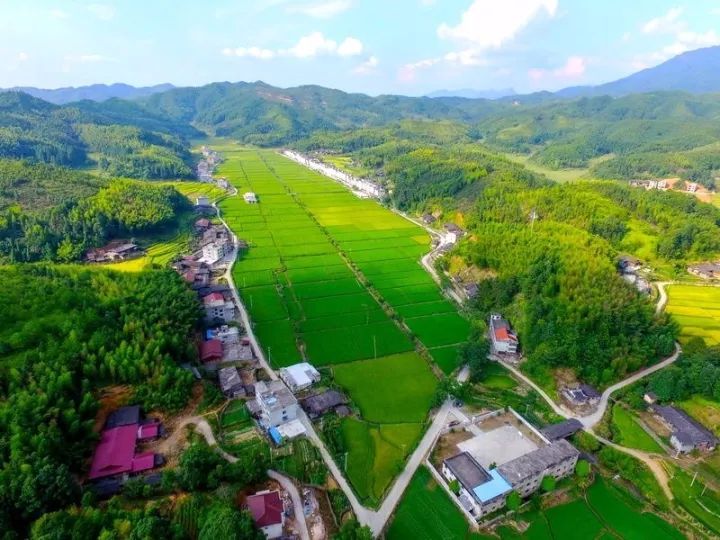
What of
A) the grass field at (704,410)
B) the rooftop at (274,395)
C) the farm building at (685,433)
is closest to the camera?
the farm building at (685,433)

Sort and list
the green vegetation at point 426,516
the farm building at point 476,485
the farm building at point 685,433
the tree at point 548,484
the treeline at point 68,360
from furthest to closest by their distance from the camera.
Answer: the farm building at point 685,433
the tree at point 548,484
the farm building at point 476,485
the green vegetation at point 426,516
the treeline at point 68,360

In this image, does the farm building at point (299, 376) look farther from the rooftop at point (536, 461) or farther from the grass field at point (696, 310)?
the grass field at point (696, 310)

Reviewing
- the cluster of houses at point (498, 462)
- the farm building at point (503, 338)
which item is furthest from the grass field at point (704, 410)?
the farm building at point (503, 338)

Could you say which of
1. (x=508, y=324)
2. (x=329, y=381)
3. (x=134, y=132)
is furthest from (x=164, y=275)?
(x=134, y=132)

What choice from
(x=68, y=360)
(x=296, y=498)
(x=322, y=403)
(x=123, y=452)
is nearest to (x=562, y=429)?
(x=322, y=403)

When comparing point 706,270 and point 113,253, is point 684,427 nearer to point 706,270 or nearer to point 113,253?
point 706,270

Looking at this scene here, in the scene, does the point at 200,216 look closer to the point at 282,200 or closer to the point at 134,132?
the point at 282,200

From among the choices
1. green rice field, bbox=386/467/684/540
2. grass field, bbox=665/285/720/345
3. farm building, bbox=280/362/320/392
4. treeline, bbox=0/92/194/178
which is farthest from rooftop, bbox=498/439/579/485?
treeline, bbox=0/92/194/178
